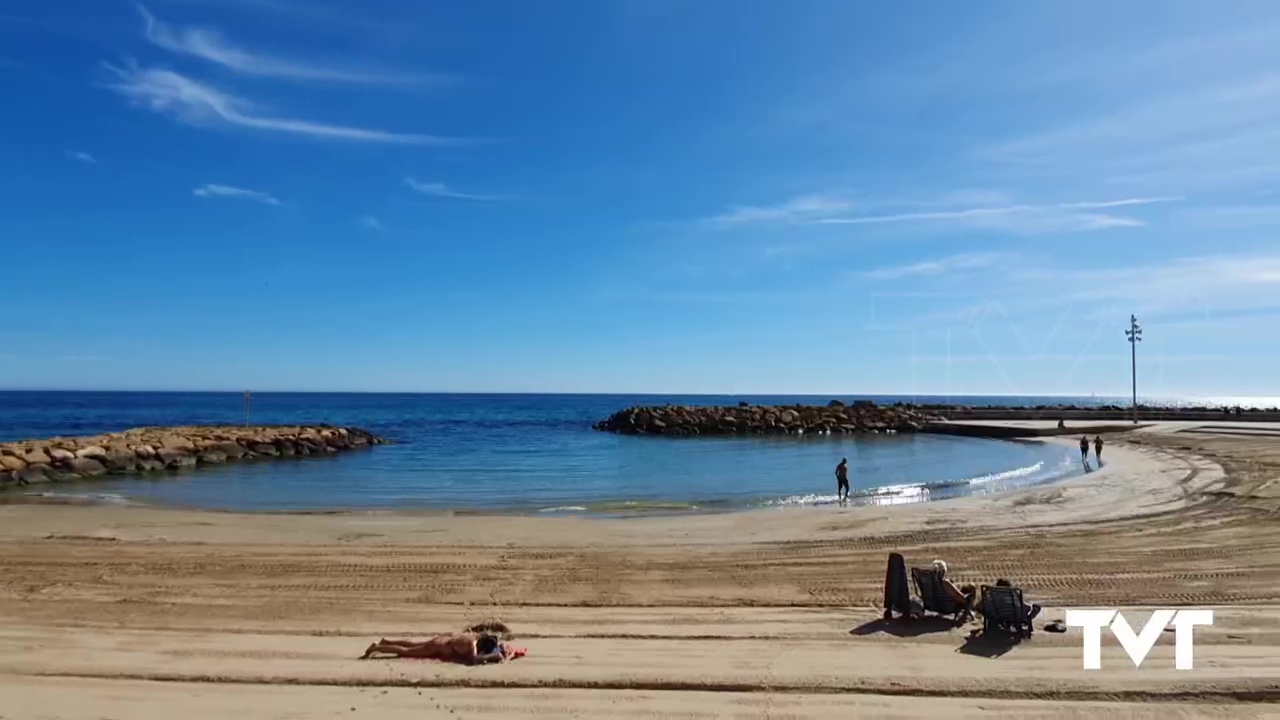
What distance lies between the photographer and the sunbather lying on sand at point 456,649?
7020 millimetres

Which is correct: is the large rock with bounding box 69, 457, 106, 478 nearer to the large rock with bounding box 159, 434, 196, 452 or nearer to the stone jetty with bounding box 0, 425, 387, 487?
the stone jetty with bounding box 0, 425, 387, 487

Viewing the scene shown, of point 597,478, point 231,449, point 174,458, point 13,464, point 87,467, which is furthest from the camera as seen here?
point 231,449

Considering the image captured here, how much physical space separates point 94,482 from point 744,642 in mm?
28296

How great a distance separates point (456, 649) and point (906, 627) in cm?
462

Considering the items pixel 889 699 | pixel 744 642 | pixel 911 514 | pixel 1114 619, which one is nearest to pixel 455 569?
pixel 744 642

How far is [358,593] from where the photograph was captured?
10.2 m

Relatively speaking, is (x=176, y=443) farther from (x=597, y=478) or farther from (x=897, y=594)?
(x=897, y=594)

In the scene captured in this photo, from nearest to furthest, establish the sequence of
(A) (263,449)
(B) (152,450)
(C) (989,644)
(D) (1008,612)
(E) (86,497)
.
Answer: (C) (989,644), (D) (1008,612), (E) (86,497), (B) (152,450), (A) (263,449)

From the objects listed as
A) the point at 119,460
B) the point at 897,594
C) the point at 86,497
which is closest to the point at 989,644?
the point at 897,594

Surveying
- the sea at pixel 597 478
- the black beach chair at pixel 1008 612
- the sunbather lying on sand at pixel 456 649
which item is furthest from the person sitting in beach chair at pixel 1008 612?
the sea at pixel 597 478

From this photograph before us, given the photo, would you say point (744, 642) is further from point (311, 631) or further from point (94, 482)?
point (94, 482)

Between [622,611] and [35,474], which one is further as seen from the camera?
[35,474]

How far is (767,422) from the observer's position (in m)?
61.2

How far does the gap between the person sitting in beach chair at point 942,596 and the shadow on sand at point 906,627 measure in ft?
0.42
